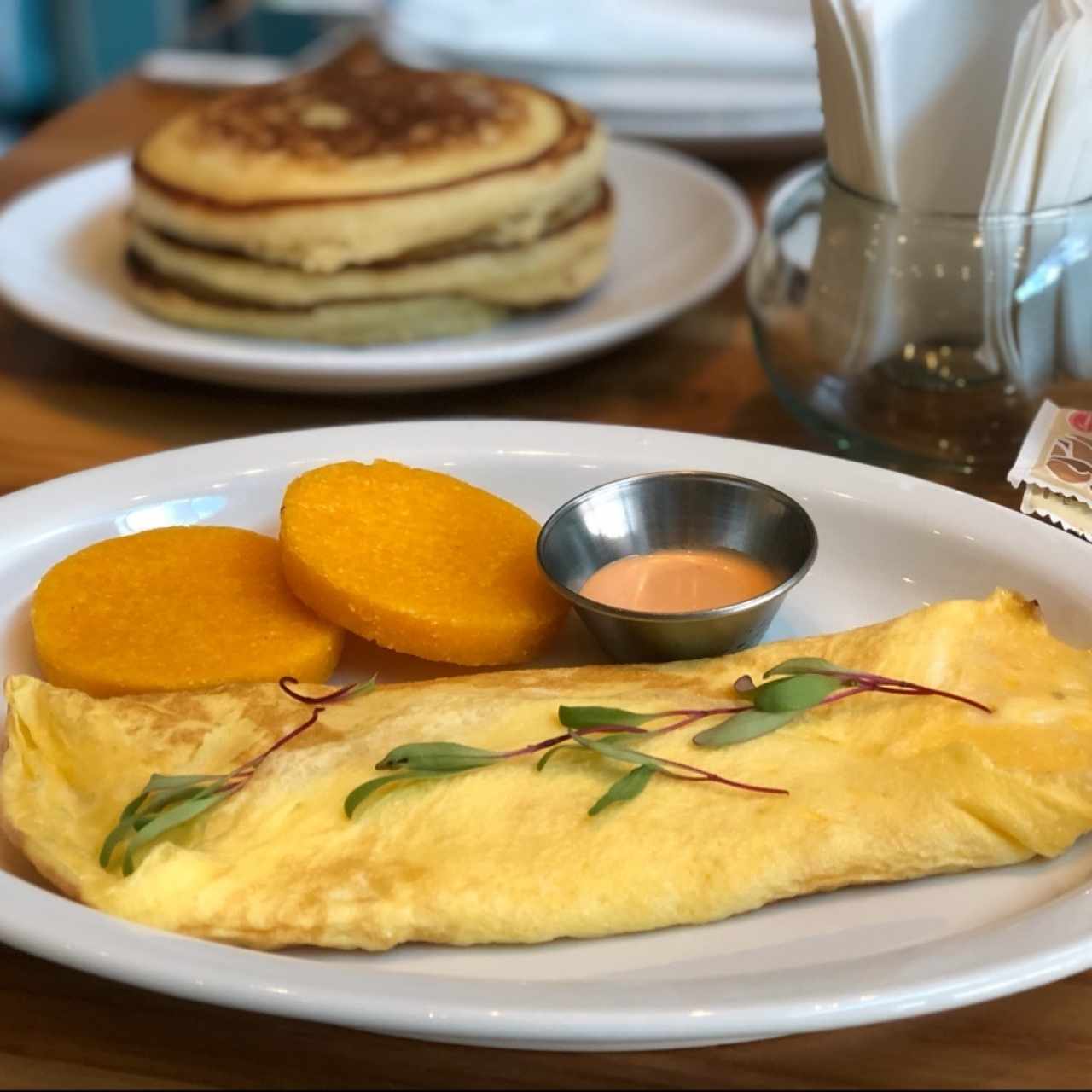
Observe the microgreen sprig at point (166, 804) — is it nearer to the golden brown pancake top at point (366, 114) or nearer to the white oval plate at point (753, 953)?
the white oval plate at point (753, 953)

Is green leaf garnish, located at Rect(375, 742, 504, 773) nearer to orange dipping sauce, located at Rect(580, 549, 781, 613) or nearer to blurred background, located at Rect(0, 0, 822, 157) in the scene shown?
orange dipping sauce, located at Rect(580, 549, 781, 613)

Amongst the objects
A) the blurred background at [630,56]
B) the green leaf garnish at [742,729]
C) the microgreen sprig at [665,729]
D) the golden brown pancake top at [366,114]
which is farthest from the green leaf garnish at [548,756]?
the blurred background at [630,56]

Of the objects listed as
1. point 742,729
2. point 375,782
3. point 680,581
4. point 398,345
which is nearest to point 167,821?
point 375,782

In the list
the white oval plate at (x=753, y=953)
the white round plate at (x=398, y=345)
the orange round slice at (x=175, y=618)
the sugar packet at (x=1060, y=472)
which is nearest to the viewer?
the white oval plate at (x=753, y=953)

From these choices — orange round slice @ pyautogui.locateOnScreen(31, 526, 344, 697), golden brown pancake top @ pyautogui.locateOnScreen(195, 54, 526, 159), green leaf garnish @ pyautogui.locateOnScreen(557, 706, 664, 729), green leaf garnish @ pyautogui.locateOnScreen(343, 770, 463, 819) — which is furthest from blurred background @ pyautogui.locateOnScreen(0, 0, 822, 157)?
green leaf garnish @ pyautogui.locateOnScreen(343, 770, 463, 819)

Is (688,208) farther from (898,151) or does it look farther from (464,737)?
(464,737)

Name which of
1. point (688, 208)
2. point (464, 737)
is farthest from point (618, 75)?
point (464, 737)

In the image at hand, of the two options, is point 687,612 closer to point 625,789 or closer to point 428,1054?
point 625,789
